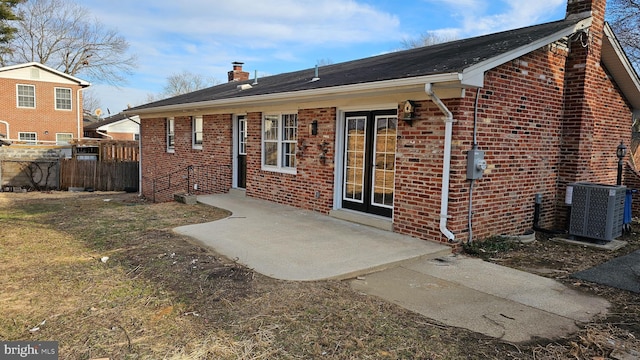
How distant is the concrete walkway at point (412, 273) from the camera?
4.02 meters

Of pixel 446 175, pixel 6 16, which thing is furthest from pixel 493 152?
pixel 6 16

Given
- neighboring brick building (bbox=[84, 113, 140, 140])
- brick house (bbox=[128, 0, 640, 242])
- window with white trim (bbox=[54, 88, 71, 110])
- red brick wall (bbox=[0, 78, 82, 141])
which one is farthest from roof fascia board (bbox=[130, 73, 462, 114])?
neighboring brick building (bbox=[84, 113, 140, 140])

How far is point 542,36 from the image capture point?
22.0 feet

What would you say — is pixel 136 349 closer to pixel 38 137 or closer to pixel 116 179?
pixel 116 179

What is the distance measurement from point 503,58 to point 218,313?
5.16 m

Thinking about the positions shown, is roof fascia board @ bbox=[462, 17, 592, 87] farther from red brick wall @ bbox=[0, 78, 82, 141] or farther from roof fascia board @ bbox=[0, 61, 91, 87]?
red brick wall @ bbox=[0, 78, 82, 141]

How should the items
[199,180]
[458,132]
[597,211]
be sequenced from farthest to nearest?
1. [199,180]
2. [597,211]
3. [458,132]

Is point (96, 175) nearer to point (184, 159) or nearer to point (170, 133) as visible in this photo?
point (170, 133)

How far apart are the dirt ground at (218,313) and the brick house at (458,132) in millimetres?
1158

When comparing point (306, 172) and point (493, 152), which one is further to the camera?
point (306, 172)

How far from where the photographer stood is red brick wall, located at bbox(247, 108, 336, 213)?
27.6 ft

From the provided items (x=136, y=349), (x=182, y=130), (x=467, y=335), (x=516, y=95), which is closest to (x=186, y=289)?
(x=136, y=349)

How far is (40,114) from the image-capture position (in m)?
27.8

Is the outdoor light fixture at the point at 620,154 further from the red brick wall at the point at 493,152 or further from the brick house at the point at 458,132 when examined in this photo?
the red brick wall at the point at 493,152
